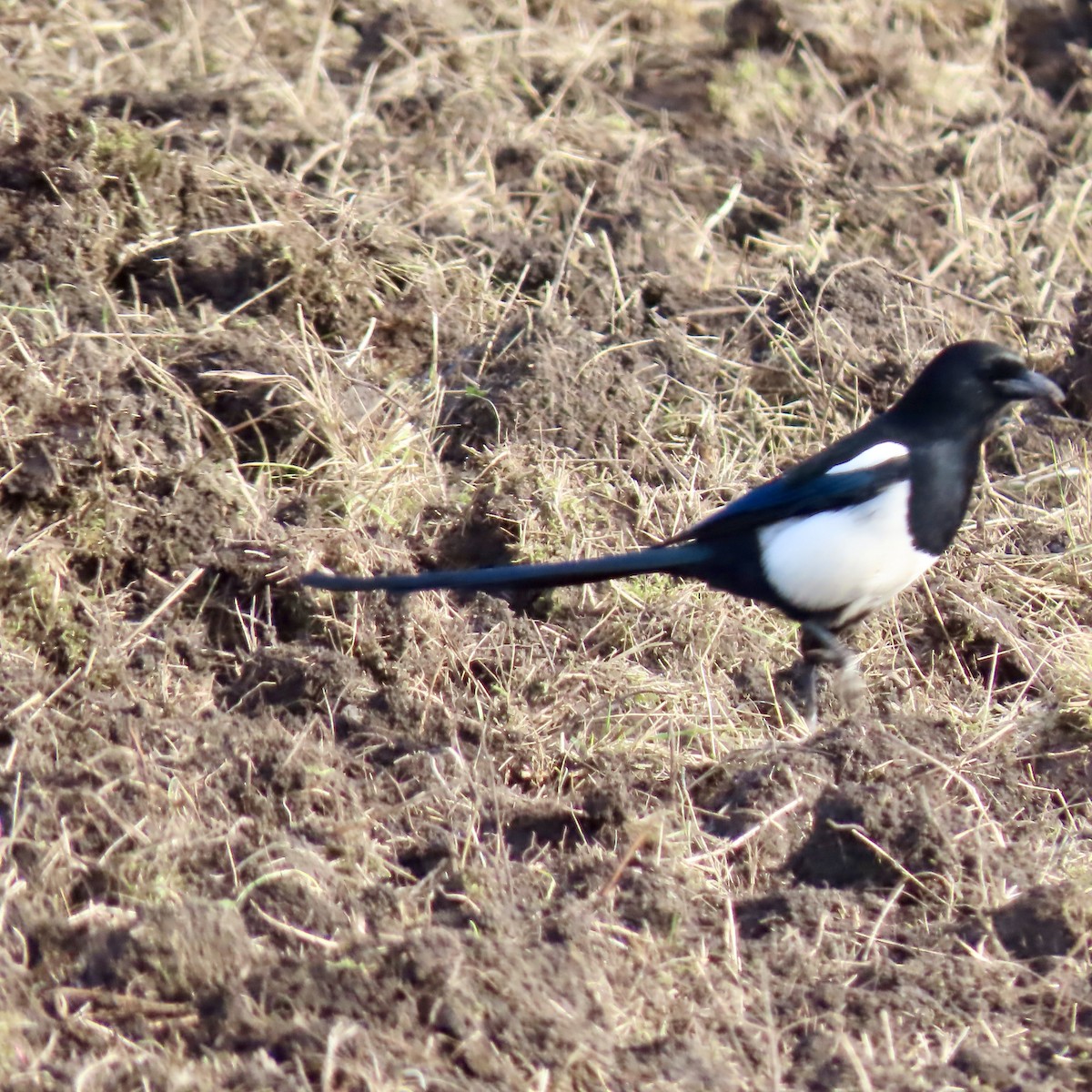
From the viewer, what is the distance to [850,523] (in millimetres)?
3748

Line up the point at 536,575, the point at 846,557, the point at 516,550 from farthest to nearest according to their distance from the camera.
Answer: the point at 516,550 → the point at 846,557 → the point at 536,575

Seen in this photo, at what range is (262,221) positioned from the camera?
4.58m

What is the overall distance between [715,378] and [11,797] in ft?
8.17

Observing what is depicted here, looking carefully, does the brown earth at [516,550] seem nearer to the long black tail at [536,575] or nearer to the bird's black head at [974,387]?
the long black tail at [536,575]

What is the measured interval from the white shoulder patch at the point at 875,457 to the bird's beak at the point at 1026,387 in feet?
0.98

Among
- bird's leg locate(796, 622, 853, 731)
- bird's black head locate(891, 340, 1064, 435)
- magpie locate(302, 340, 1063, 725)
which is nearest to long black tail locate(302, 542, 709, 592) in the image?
magpie locate(302, 340, 1063, 725)

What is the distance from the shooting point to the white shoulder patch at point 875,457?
148 inches

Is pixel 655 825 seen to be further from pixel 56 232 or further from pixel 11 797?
pixel 56 232

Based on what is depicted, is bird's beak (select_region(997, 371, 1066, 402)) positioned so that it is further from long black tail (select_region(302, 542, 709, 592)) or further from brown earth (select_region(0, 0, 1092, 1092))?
long black tail (select_region(302, 542, 709, 592))

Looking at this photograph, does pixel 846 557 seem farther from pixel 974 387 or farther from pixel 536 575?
pixel 536 575

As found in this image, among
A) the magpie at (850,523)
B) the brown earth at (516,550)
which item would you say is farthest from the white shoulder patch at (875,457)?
the brown earth at (516,550)

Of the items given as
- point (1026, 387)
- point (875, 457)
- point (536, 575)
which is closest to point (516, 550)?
point (536, 575)

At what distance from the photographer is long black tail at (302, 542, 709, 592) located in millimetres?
3529

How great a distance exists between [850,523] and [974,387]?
1.53ft
